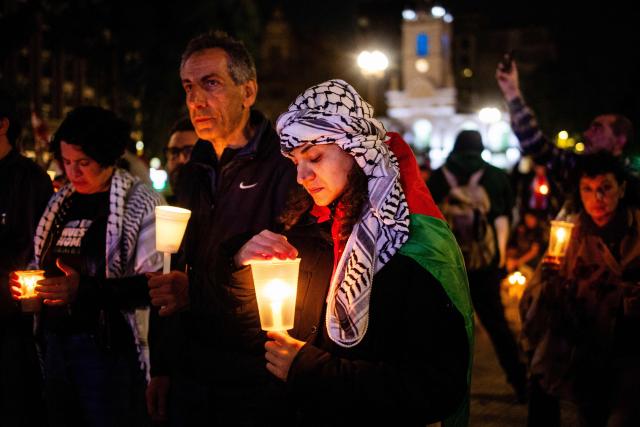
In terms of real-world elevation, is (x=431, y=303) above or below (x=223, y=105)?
below

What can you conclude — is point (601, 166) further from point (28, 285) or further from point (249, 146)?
point (28, 285)

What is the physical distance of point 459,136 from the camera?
7.54 m

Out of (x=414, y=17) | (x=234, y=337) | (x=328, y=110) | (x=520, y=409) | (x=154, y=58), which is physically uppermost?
(x=414, y=17)

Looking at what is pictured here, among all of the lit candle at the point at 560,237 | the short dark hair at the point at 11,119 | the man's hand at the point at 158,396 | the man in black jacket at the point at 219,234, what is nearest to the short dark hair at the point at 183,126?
the short dark hair at the point at 11,119

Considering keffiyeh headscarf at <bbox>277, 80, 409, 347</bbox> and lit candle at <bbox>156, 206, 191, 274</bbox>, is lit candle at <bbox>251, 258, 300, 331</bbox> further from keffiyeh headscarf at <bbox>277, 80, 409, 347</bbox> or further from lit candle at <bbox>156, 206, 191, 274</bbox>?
lit candle at <bbox>156, 206, 191, 274</bbox>

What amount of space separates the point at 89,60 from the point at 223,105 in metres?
30.6

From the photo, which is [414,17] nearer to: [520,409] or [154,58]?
[154,58]

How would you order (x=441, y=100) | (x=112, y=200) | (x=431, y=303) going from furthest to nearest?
(x=441, y=100) < (x=112, y=200) < (x=431, y=303)

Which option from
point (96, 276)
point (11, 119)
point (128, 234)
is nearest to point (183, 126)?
point (11, 119)

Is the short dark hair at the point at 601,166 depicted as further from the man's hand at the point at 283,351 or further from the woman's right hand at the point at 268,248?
the man's hand at the point at 283,351

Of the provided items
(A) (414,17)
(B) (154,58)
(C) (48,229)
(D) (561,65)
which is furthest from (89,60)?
(A) (414,17)

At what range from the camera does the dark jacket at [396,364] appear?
2.26 meters

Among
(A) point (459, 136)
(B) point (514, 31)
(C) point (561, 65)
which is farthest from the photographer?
(B) point (514, 31)

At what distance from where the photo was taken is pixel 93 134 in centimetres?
431
